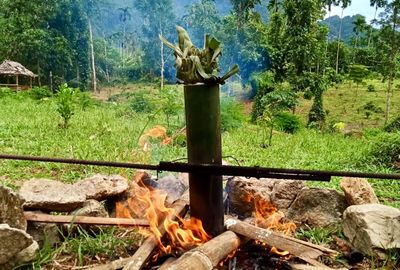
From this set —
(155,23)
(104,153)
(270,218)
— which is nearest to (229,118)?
(104,153)

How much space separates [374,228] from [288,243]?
22.7 inches

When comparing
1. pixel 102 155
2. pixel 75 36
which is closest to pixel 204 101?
pixel 102 155

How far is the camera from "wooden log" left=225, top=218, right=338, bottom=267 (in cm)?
237

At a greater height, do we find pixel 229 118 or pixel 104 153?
pixel 104 153

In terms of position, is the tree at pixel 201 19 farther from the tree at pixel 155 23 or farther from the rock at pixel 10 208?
the rock at pixel 10 208

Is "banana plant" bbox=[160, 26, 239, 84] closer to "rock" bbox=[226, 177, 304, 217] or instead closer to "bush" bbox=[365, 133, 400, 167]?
"rock" bbox=[226, 177, 304, 217]

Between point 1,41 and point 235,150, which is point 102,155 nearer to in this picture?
point 235,150

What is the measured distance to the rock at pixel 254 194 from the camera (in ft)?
10.5

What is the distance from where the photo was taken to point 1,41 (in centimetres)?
2517

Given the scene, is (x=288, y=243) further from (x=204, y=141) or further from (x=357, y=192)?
(x=357, y=192)

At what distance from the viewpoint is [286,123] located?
1372cm

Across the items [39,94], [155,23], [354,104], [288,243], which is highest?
[155,23]

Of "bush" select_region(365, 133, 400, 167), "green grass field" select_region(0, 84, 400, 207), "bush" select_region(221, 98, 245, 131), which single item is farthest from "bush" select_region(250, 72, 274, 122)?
"bush" select_region(365, 133, 400, 167)

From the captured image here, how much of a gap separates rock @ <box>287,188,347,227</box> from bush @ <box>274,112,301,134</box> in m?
10.2
